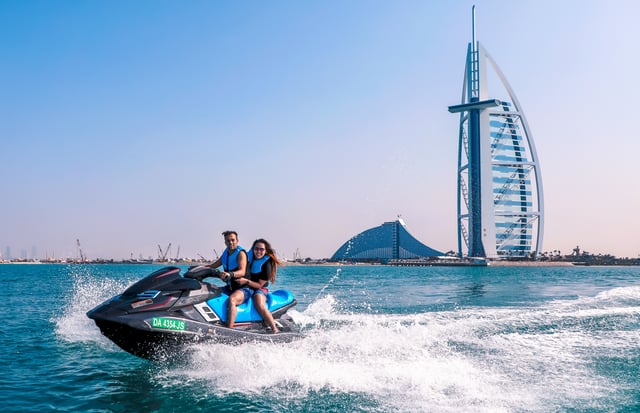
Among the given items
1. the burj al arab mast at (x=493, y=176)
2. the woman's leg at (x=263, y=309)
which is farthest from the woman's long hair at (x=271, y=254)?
the burj al arab mast at (x=493, y=176)

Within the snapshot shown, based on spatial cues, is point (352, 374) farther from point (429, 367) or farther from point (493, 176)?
point (493, 176)

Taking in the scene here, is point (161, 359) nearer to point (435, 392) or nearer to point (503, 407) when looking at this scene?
point (435, 392)

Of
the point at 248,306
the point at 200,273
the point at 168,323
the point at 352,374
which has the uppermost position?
the point at 200,273

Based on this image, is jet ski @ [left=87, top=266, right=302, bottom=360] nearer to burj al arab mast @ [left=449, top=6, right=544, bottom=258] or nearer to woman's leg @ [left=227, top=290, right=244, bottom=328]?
woman's leg @ [left=227, top=290, right=244, bottom=328]

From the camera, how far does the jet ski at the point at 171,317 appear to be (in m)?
6.23

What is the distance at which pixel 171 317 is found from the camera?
20.9 feet

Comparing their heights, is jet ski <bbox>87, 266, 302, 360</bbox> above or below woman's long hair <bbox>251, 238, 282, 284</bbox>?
below

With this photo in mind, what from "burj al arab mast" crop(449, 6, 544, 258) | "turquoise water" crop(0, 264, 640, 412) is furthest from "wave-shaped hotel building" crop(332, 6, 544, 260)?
"turquoise water" crop(0, 264, 640, 412)

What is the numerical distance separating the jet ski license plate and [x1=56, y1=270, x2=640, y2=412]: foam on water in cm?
35

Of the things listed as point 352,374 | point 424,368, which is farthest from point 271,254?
point 424,368

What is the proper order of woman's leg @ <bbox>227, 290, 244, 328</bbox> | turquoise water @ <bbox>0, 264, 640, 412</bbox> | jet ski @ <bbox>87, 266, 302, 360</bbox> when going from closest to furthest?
turquoise water @ <bbox>0, 264, 640, 412</bbox> < jet ski @ <bbox>87, 266, 302, 360</bbox> < woman's leg @ <bbox>227, 290, 244, 328</bbox>

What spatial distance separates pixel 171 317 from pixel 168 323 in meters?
0.09

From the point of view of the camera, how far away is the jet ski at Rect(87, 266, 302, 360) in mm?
6230

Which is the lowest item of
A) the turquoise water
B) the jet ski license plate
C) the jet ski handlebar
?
the turquoise water
